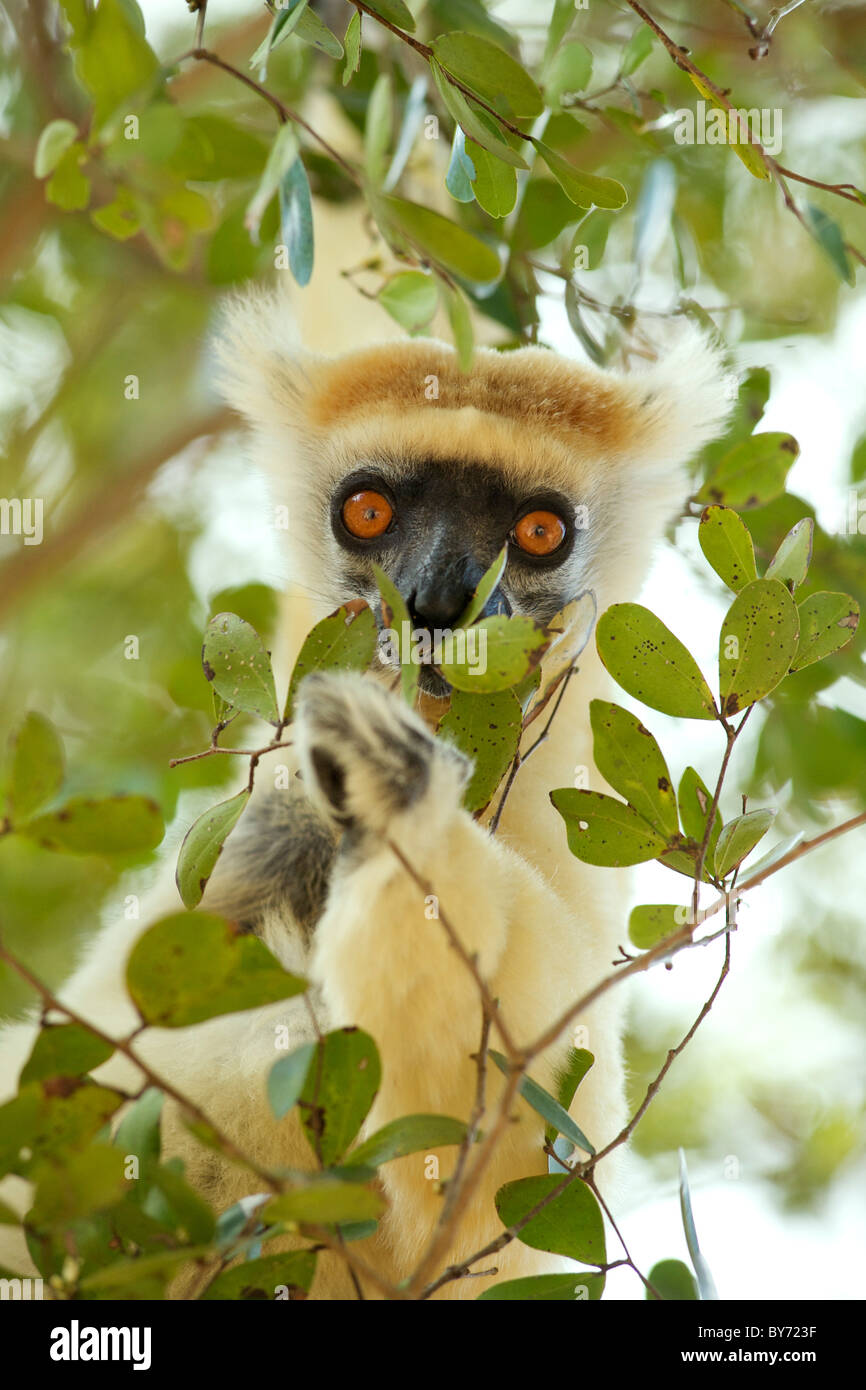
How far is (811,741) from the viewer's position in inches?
131

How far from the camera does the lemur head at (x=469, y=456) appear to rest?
3059mm

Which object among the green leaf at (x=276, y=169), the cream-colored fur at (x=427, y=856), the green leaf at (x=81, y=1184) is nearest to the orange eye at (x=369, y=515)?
the cream-colored fur at (x=427, y=856)

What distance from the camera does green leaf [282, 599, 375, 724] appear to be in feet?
6.05

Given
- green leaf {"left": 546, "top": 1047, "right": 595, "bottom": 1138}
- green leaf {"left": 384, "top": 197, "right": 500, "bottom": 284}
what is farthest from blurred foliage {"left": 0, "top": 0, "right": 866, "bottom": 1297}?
green leaf {"left": 546, "top": 1047, "right": 595, "bottom": 1138}

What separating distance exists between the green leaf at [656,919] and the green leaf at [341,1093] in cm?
67

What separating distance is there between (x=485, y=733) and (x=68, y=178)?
1080 millimetres

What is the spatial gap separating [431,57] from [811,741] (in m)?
2.18

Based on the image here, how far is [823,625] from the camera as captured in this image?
1.83 m

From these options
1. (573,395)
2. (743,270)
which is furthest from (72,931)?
(743,270)

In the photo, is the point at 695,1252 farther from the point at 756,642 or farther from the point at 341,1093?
the point at 756,642

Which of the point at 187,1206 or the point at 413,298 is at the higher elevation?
the point at 413,298

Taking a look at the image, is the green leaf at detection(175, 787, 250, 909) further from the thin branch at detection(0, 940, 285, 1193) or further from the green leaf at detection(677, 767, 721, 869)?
the green leaf at detection(677, 767, 721, 869)

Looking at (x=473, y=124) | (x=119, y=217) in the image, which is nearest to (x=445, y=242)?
(x=473, y=124)
